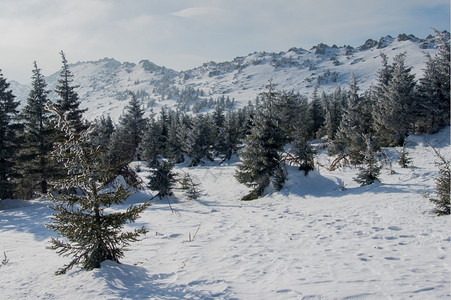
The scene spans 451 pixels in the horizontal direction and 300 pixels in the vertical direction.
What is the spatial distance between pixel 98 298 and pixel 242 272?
130 inches

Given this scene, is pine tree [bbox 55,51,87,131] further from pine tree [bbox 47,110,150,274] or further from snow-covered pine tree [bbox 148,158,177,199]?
pine tree [bbox 47,110,150,274]

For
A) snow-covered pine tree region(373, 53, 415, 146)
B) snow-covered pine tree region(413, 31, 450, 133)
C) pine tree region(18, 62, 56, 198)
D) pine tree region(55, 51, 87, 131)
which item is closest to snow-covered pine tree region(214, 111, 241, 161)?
snow-covered pine tree region(373, 53, 415, 146)

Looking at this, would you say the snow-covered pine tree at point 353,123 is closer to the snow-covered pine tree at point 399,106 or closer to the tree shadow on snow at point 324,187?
the snow-covered pine tree at point 399,106

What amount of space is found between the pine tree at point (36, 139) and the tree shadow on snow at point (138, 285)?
1580 centimetres

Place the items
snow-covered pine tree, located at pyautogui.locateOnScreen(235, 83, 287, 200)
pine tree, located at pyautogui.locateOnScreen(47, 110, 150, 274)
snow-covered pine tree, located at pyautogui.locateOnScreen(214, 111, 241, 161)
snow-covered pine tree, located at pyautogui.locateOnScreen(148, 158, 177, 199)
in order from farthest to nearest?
snow-covered pine tree, located at pyautogui.locateOnScreen(214, 111, 241, 161), snow-covered pine tree, located at pyautogui.locateOnScreen(148, 158, 177, 199), snow-covered pine tree, located at pyautogui.locateOnScreen(235, 83, 287, 200), pine tree, located at pyautogui.locateOnScreen(47, 110, 150, 274)

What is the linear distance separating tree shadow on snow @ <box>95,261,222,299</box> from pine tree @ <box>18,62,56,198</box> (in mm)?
15802

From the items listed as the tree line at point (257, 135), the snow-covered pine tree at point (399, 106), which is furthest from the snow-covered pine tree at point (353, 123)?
the snow-covered pine tree at point (399, 106)

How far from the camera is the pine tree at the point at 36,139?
19.3 metres

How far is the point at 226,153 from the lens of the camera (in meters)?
44.3

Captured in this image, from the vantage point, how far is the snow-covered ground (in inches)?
222

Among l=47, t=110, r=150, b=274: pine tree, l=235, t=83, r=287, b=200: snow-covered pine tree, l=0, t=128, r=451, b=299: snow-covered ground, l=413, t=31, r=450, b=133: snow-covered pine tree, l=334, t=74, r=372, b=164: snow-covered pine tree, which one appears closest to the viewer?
l=0, t=128, r=451, b=299: snow-covered ground

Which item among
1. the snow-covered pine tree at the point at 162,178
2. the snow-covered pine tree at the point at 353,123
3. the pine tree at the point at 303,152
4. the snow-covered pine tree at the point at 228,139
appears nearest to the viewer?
the pine tree at the point at 303,152

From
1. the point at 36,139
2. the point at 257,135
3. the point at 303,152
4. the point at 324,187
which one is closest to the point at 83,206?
the point at 257,135

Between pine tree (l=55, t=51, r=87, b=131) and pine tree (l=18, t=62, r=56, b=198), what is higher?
pine tree (l=55, t=51, r=87, b=131)
